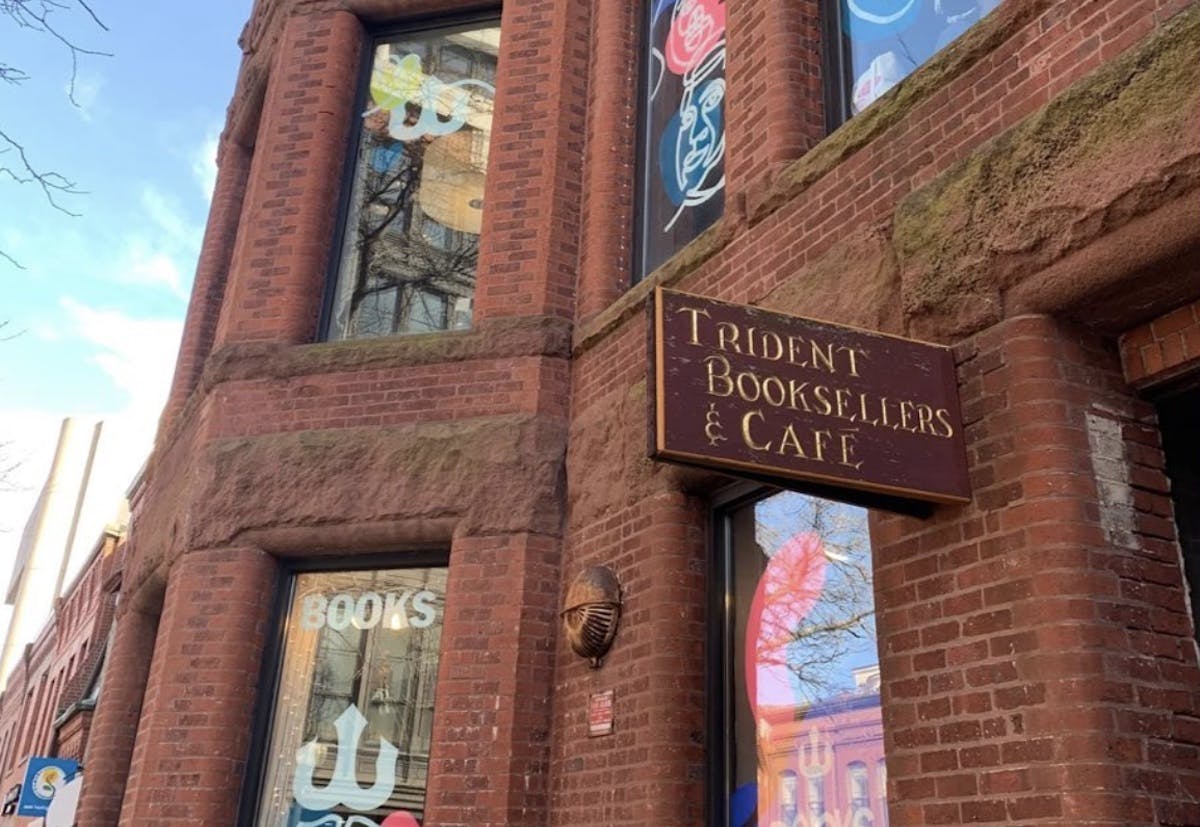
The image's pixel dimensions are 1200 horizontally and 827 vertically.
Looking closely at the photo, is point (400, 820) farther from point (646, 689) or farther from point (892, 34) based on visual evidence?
point (892, 34)

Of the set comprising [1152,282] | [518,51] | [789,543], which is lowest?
[789,543]

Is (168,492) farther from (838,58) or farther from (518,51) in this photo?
(838,58)

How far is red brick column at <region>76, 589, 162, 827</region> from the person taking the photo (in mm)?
7270

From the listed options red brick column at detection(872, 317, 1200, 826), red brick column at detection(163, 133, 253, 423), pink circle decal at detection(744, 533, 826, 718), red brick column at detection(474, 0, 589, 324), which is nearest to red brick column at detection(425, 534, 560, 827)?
pink circle decal at detection(744, 533, 826, 718)

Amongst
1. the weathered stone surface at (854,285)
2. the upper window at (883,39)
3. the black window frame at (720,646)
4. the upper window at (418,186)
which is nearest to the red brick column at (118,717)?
the upper window at (418,186)

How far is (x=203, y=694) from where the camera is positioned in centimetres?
587

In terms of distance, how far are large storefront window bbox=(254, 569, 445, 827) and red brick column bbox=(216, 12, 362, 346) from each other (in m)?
1.74

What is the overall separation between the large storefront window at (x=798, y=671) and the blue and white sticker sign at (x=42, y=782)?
26.6 ft

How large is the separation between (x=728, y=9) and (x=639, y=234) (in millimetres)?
1333

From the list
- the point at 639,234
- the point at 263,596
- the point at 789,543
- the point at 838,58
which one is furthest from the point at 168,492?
the point at 838,58

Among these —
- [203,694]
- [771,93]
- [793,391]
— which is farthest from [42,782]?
[793,391]

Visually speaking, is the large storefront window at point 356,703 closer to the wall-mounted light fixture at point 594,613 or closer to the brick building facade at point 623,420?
the brick building facade at point 623,420

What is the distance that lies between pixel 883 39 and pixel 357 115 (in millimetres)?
3961

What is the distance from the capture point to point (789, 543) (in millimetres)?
4660
